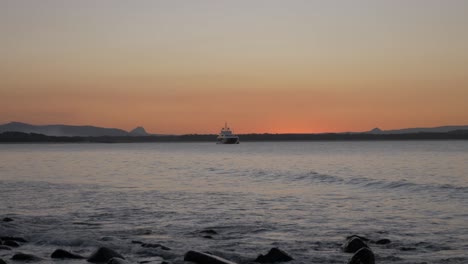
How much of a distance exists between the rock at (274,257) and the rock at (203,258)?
122 centimetres

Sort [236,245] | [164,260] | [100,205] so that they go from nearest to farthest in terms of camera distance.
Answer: [164,260], [236,245], [100,205]

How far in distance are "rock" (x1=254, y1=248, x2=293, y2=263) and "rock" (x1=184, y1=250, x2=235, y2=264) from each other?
48.2 inches

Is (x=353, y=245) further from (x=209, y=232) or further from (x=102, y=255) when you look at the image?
(x=102, y=255)

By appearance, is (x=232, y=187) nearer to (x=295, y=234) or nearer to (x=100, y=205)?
(x=100, y=205)

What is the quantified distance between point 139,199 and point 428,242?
15499 millimetres

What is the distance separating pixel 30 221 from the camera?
63.9ft

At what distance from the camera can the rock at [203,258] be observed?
11500mm

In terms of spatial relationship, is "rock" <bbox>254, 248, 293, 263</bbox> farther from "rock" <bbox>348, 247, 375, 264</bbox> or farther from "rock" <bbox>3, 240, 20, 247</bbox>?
"rock" <bbox>3, 240, 20, 247</bbox>

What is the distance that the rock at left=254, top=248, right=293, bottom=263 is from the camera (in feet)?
41.0

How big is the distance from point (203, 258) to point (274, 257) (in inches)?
66.2

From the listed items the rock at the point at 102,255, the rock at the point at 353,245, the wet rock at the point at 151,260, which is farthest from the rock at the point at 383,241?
the rock at the point at 102,255

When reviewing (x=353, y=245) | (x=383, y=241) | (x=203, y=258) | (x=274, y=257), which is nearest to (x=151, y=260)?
(x=203, y=258)

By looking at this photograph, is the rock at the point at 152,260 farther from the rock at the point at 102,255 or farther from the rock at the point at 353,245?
the rock at the point at 353,245

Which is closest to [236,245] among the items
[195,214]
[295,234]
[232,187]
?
[295,234]
